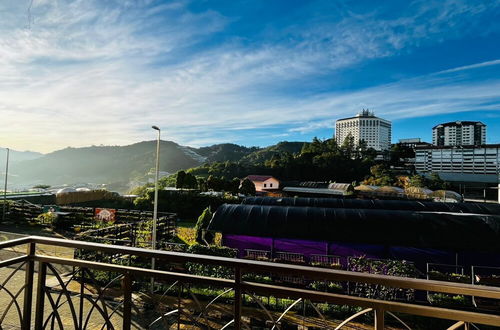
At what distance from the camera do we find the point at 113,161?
92.0 m

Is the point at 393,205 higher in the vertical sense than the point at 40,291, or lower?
lower

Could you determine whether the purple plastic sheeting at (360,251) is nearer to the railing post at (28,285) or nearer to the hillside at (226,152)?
the railing post at (28,285)

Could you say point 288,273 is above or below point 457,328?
above

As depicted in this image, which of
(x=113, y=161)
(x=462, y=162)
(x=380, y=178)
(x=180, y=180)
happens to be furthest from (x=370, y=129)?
(x=180, y=180)

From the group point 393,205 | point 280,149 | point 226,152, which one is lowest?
point 393,205

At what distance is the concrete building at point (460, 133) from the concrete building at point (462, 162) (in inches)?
1464

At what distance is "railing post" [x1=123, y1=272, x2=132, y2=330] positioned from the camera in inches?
69.5

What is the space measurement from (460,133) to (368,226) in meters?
109

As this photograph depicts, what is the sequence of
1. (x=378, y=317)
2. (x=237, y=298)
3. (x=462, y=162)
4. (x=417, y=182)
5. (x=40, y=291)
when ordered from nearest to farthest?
1. (x=378, y=317)
2. (x=237, y=298)
3. (x=40, y=291)
4. (x=417, y=182)
5. (x=462, y=162)

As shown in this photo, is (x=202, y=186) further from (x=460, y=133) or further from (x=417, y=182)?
(x=460, y=133)

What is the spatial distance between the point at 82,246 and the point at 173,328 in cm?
634

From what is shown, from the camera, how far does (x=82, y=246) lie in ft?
6.09

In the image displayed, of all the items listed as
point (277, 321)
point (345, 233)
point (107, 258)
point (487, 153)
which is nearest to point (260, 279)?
point (345, 233)

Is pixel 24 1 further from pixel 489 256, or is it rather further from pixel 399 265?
pixel 489 256
